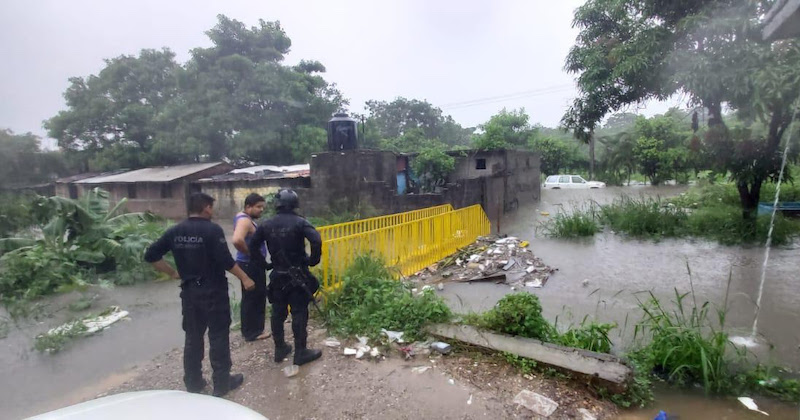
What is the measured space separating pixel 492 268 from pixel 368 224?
96.3 inches

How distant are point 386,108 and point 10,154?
39.0 m

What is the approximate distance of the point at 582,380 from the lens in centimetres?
340

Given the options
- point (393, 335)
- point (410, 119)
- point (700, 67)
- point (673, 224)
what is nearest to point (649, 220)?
point (673, 224)

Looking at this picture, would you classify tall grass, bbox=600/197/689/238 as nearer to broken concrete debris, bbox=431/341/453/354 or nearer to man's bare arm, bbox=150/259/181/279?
broken concrete debris, bbox=431/341/453/354

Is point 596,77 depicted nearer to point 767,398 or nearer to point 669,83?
point 669,83

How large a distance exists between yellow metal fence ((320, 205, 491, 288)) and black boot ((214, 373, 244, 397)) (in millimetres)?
1725

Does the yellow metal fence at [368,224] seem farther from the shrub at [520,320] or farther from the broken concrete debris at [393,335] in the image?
the shrub at [520,320]

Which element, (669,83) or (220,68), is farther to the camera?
(220,68)

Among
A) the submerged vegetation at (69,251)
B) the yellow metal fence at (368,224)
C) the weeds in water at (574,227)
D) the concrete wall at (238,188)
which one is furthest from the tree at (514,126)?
the submerged vegetation at (69,251)

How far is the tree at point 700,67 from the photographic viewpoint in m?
6.60

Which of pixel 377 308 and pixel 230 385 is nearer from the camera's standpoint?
pixel 230 385

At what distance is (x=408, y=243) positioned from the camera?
7.52m

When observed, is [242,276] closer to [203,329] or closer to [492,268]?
[203,329]

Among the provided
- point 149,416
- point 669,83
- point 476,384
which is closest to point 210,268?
point 149,416
